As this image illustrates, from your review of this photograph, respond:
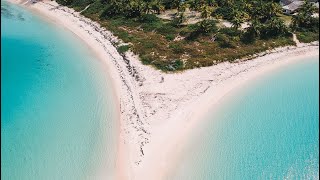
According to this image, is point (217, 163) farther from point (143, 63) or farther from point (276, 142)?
point (143, 63)

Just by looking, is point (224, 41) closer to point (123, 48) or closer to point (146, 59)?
point (146, 59)

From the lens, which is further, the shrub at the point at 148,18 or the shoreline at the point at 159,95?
the shrub at the point at 148,18

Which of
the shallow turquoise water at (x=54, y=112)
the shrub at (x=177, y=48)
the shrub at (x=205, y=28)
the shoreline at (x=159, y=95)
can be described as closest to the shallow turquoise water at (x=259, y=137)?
the shoreline at (x=159, y=95)

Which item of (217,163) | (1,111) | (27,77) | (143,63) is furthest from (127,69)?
(217,163)

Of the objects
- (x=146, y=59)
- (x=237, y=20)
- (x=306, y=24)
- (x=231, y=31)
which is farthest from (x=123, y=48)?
(x=306, y=24)

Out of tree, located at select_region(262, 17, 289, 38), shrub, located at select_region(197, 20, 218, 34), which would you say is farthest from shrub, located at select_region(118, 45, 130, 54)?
tree, located at select_region(262, 17, 289, 38)

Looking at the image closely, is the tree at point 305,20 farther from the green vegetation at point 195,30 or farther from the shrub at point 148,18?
the shrub at point 148,18
